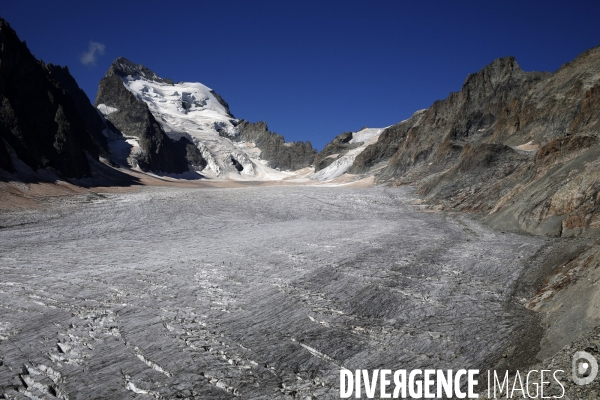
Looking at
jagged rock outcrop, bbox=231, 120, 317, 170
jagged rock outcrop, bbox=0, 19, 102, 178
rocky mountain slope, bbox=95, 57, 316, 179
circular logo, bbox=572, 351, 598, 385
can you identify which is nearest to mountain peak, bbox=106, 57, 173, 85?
rocky mountain slope, bbox=95, 57, 316, 179

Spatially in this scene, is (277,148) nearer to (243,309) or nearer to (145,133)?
(145,133)

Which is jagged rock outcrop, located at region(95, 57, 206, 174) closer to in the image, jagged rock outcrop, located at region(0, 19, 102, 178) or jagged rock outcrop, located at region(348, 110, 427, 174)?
jagged rock outcrop, located at region(0, 19, 102, 178)

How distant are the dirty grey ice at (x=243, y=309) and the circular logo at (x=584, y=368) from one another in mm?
1481

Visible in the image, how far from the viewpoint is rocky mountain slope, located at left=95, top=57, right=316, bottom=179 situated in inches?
3797

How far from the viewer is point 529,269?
419 inches

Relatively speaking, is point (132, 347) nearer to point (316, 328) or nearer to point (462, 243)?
point (316, 328)

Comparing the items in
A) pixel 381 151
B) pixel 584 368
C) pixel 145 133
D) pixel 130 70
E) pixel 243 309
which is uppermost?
pixel 130 70

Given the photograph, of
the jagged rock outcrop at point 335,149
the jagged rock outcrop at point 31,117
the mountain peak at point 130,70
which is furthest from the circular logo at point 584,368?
the mountain peak at point 130,70

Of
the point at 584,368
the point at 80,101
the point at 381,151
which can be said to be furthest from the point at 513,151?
the point at 80,101

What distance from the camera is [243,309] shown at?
A: 328 inches

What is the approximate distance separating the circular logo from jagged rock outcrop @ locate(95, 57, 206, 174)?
86.7 m

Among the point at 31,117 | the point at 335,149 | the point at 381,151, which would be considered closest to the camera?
the point at 31,117

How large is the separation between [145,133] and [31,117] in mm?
50188

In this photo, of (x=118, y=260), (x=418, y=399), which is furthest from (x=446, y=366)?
(x=118, y=260)
